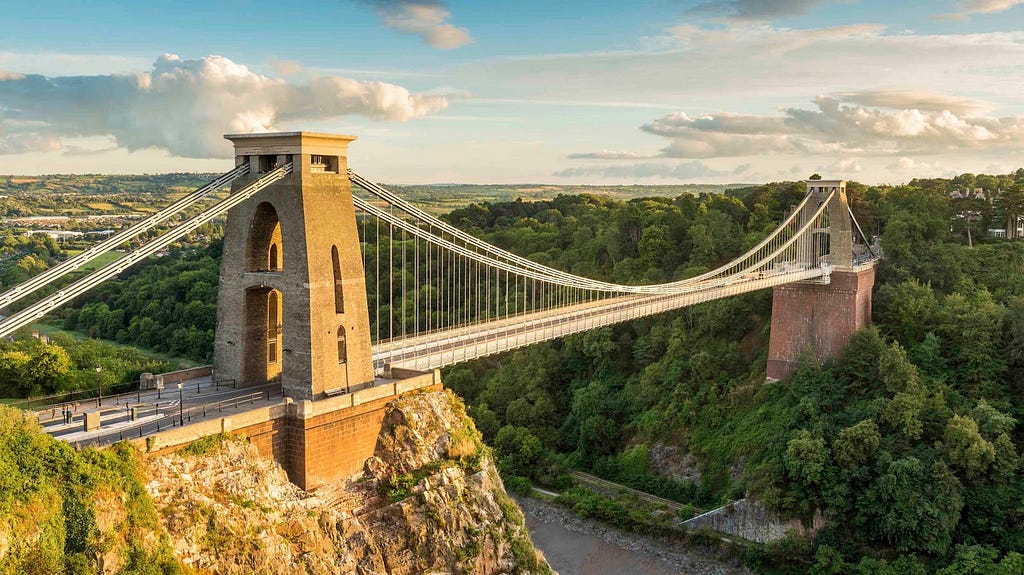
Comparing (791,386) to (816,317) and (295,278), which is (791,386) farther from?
(295,278)

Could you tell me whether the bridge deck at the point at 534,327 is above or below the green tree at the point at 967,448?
above

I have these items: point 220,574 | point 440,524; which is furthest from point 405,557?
point 220,574

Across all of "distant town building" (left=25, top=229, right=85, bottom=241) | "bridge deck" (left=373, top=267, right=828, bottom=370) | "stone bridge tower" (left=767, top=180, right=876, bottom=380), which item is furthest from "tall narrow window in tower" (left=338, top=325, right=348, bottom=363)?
"distant town building" (left=25, top=229, right=85, bottom=241)

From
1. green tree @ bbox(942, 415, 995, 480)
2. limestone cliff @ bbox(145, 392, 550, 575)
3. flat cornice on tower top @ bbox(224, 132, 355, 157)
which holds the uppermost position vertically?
flat cornice on tower top @ bbox(224, 132, 355, 157)

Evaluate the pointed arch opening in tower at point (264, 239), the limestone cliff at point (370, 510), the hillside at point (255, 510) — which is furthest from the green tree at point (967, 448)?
the pointed arch opening in tower at point (264, 239)

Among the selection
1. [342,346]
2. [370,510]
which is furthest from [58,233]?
[370,510]

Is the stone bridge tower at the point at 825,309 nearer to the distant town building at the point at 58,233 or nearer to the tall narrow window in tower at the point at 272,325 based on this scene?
the tall narrow window in tower at the point at 272,325

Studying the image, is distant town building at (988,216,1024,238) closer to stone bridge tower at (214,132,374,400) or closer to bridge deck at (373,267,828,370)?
bridge deck at (373,267,828,370)
